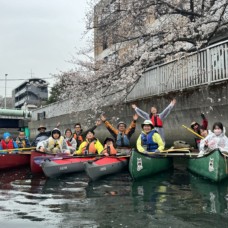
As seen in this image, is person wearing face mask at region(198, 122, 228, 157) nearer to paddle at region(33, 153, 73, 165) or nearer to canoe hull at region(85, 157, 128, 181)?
canoe hull at region(85, 157, 128, 181)

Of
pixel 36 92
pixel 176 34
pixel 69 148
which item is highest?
pixel 36 92

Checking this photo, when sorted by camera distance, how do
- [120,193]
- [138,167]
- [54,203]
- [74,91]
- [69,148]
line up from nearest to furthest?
[54,203]
[120,193]
[138,167]
[69,148]
[74,91]

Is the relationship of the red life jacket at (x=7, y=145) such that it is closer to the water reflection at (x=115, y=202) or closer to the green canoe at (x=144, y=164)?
the water reflection at (x=115, y=202)

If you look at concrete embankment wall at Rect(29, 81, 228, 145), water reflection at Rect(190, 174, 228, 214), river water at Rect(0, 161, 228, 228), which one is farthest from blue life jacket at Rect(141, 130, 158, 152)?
concrete embankment wall at Rect(29, 81, 228, 145)

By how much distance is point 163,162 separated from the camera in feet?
33.7

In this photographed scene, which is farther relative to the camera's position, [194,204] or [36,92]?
[36,92]

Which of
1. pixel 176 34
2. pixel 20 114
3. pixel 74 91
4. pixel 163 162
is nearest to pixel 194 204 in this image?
pixel 163 162

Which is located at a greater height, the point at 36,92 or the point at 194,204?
the point at 36,92

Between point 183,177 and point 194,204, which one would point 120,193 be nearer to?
point 194,204

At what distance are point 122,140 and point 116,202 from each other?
200 inches

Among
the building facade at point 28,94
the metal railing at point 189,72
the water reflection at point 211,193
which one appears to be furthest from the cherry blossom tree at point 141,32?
the building facade at point 28,94

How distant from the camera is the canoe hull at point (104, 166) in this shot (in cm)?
929

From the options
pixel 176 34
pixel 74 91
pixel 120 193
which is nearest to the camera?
pixel 120 193

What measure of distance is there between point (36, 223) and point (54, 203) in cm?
141
